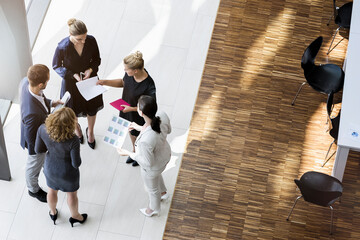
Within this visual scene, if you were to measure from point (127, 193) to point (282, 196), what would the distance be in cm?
196

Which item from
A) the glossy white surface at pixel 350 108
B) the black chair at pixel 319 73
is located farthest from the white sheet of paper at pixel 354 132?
the black chair at pixel 319 73

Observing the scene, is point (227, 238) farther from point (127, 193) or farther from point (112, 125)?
point (112, 125)

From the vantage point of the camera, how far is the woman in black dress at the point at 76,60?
4.88m

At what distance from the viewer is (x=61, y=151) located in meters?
4.38

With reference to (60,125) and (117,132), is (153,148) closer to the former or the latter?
(117,132)

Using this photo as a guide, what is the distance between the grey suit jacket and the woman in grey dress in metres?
0.61

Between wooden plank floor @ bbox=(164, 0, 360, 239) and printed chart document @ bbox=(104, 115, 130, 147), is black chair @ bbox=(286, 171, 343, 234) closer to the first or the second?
wooden plank floor @ bbox=(164, 0, 360, 239)

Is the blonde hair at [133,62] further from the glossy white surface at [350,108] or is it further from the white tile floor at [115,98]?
the glossy white surface at [350,108]

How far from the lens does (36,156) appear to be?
198 inches

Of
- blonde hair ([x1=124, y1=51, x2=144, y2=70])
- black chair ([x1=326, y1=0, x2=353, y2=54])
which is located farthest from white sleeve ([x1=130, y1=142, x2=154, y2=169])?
black chair ([x1=326, y1=0, x2=353, y2=54])

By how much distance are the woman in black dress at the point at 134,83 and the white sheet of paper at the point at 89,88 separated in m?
0.08

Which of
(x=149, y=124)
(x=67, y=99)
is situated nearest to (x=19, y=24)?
(x=67, y=99)

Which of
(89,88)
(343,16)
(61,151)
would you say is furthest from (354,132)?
(61,151)

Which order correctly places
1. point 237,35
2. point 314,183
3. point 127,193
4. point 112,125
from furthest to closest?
point 237,35 → point 127,193 → point 314,183 → point 112,125
